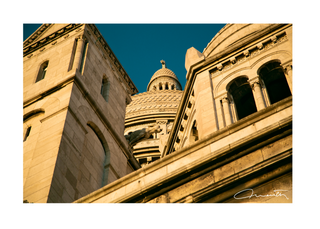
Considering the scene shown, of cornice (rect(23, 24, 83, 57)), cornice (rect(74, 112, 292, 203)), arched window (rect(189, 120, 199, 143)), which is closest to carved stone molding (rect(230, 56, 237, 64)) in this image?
arched window (rect(189, 120, 199, 143))

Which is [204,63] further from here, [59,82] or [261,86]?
[59,82]

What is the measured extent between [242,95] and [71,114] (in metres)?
7.22

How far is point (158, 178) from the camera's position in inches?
420

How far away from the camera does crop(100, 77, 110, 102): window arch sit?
23.0m

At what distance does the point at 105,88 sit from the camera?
2348cm

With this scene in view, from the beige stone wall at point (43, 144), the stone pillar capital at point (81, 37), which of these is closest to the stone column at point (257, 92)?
the beige stone wall at point (43, 144)

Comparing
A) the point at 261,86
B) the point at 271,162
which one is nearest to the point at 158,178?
the point at 271,162

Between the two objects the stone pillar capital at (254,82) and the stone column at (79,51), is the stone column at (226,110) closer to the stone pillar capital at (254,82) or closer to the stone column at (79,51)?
the stone pillar capital at (254,82)

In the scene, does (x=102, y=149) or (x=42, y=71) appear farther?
(x=42, y=71)

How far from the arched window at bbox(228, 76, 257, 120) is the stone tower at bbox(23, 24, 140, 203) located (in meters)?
5.70

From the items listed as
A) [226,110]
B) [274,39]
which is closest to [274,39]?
[274,39]

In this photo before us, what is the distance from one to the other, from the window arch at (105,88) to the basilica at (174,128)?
7cm

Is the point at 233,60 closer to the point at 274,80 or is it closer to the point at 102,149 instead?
the point at 274,80

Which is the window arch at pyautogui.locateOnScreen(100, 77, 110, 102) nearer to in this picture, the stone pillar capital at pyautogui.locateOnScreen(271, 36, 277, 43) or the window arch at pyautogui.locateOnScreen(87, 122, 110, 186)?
the window arch at pyautogui.locateOnScreen(87, 122, 110, 186)
